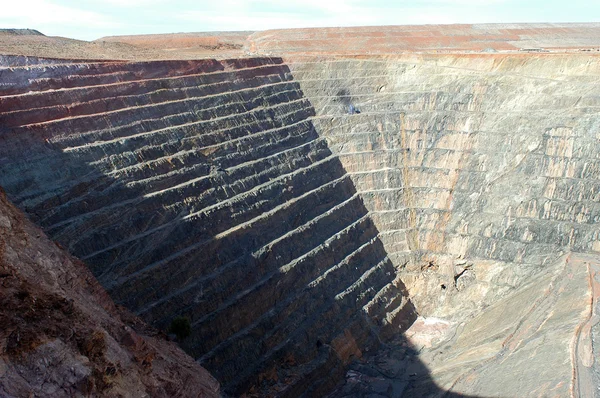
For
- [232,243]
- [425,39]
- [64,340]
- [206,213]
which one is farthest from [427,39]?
[64,340]

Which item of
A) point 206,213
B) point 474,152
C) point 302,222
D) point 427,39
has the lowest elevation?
point 474,152

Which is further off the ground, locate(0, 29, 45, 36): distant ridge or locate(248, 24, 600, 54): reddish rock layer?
locate(0, 29, 45, 36): distant ridge

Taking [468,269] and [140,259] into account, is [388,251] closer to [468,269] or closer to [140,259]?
[468,269]

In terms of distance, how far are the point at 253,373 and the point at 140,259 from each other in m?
5.75

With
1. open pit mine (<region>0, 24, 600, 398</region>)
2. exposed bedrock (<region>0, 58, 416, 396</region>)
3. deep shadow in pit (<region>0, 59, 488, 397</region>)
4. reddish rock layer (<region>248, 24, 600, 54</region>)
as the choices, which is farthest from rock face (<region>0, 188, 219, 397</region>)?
reddish rock layer (<region>248, 24, 600, 54</region>)

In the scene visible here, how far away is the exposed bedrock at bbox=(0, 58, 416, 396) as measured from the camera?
17297mm

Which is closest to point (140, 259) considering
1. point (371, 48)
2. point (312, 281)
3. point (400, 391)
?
point (312, 281)

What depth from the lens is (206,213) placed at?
20.1 m

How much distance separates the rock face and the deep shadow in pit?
2.53 m

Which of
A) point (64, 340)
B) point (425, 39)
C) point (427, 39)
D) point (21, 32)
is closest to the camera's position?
point (64, 340)

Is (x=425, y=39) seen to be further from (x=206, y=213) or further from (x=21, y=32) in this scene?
(x=21, y=32)

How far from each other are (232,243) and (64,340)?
10.4 meters

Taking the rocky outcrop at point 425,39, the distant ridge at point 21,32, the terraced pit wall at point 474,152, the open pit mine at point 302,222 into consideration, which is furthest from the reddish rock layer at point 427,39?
the distant ridge at point 21,32

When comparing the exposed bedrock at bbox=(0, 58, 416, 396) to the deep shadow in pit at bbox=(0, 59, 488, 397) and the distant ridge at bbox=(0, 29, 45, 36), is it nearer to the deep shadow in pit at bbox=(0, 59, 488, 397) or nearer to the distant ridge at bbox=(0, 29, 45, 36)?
the deep shadow in pit at bbox=(0, 59, 488, 397)
